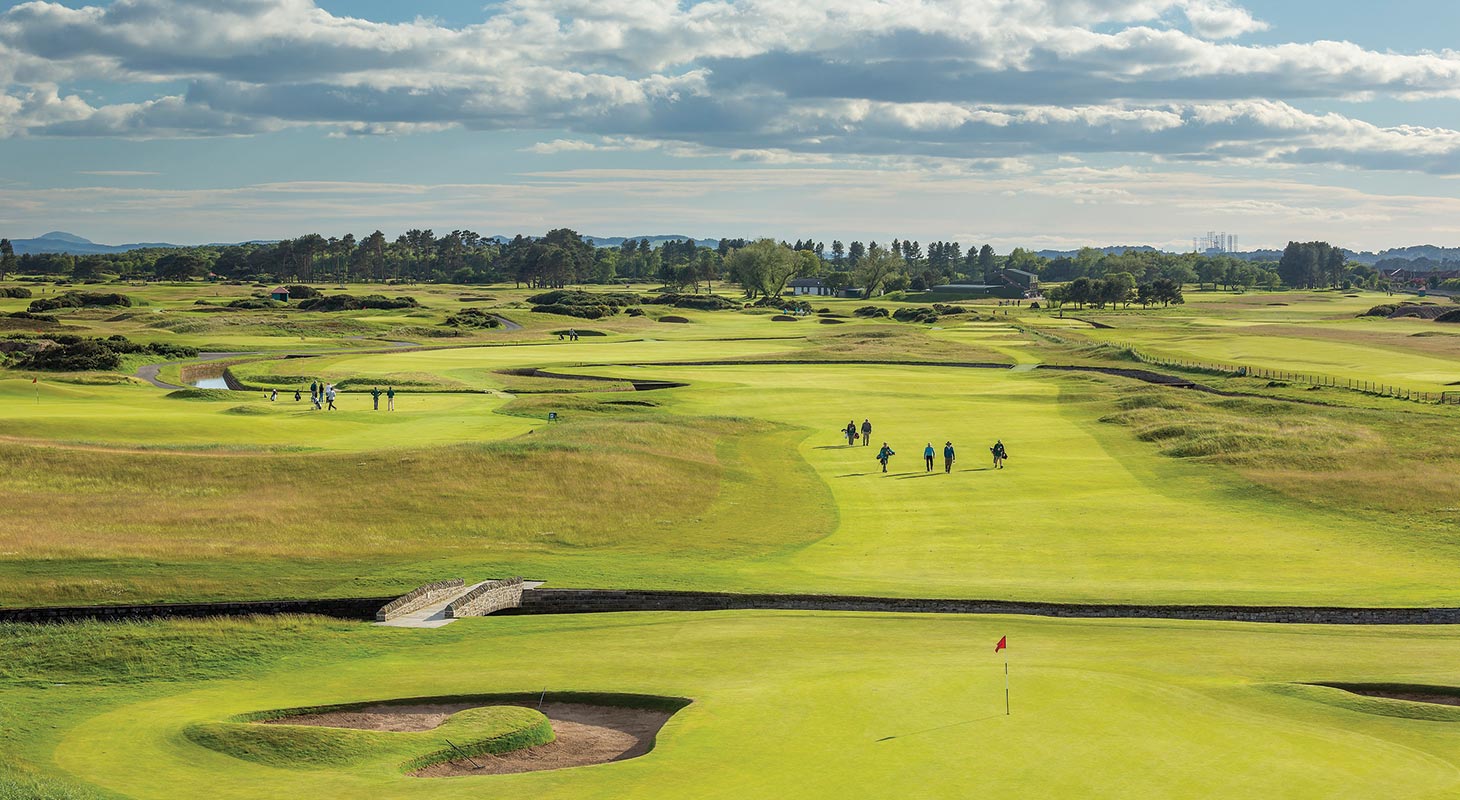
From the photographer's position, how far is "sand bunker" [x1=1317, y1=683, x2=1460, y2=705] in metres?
24.7

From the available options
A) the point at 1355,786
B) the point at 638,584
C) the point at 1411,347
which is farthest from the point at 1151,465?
the point at 1411,347

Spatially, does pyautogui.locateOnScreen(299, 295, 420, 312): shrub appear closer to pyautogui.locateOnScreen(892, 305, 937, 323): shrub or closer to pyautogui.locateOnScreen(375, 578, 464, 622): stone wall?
pyautogui.locateOnScreen(892, 305, 937, 323): shrub

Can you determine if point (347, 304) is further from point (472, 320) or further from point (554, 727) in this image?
point (554, 727)

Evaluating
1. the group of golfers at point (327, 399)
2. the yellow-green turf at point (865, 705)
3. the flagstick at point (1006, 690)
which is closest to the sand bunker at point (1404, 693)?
the yellow-green turf at point (865, 705)

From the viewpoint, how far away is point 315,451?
5238cm

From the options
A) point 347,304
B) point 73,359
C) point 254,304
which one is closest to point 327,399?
point 73,359

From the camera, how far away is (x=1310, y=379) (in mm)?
90812

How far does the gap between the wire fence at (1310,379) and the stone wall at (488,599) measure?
6316 cm

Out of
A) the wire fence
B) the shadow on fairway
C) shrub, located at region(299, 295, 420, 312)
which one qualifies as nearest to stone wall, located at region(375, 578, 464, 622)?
the shadow on fairway

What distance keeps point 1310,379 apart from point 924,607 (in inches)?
2709

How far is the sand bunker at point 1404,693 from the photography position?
2473cm

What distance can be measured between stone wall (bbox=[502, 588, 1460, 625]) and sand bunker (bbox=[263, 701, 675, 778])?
9076 mm

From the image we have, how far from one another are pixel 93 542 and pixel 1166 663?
31.3 meters

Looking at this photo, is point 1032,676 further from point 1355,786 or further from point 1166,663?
point 1355,786
